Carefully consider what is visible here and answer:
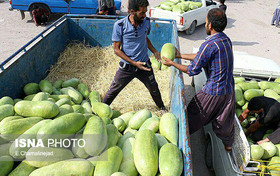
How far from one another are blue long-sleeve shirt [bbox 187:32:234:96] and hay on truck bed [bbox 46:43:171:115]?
1587 mm

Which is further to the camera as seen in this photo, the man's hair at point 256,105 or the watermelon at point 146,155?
the man's hair at point 256,105

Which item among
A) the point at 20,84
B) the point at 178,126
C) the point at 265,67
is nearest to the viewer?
the point at 178,126

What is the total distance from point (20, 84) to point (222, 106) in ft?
11.6

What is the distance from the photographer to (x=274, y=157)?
305 cm

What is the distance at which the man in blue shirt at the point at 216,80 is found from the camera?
2607 mm

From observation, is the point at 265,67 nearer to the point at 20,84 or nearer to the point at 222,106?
the point at 222,106

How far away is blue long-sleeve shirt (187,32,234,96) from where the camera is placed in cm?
260

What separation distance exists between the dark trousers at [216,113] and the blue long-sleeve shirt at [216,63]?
0.12m

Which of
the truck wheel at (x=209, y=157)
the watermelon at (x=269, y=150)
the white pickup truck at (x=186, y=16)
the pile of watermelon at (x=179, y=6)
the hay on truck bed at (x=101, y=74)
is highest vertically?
the pile of watermelon at (x=179, y=6)

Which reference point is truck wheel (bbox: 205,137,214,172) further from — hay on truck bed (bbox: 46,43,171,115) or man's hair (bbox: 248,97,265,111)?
hay on truck bed (bbox: 46,43,171,115)

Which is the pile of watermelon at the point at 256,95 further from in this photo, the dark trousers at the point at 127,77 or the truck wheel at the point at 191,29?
the truck wheel at the point at 191,29

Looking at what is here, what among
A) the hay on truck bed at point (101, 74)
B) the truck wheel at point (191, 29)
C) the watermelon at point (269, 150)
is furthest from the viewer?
the truck wheel at point (191, 29)

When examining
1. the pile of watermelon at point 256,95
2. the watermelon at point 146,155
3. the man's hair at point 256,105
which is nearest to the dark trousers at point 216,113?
the pile of watermelon at point 256,95

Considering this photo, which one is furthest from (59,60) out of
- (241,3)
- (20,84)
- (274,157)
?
(241,3)
